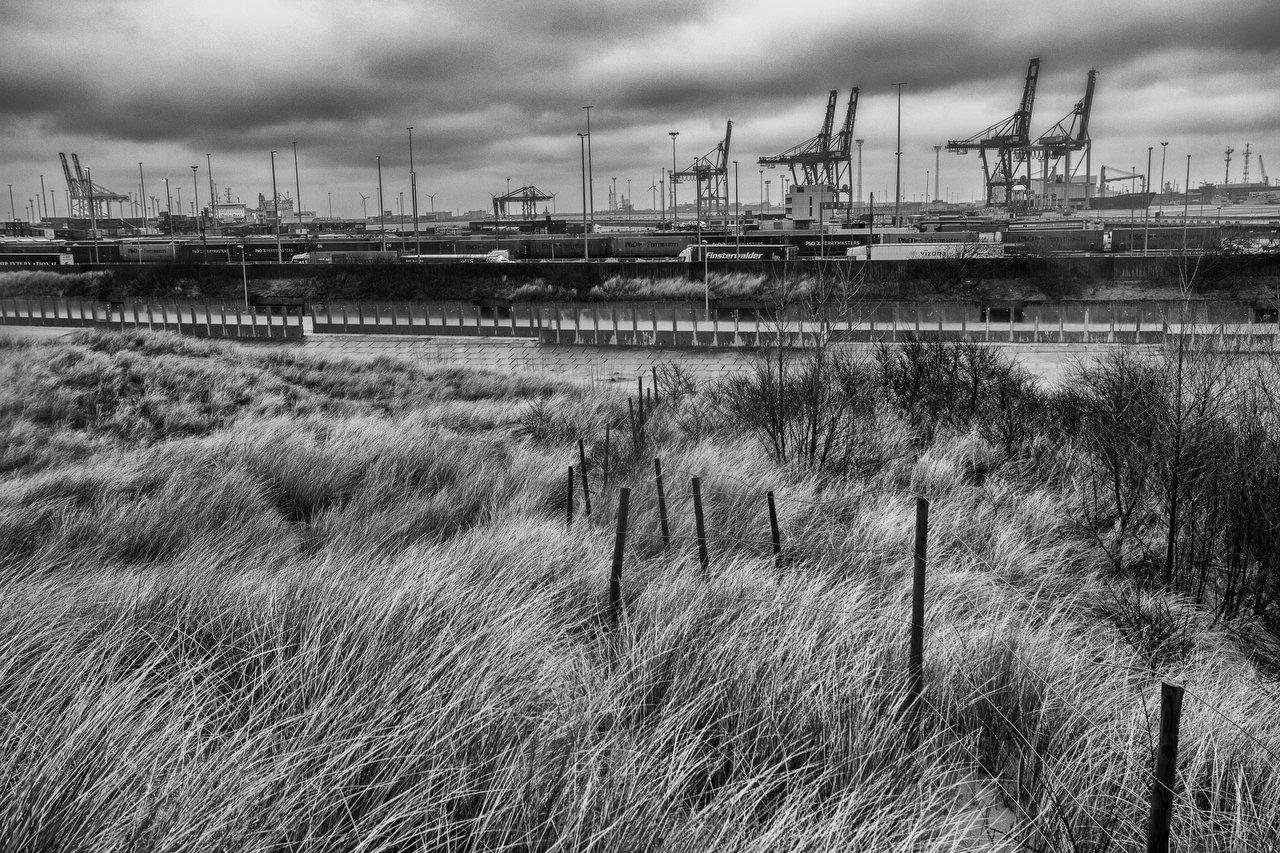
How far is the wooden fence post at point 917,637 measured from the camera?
3.63m

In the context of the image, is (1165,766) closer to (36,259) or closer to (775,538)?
(775,538)

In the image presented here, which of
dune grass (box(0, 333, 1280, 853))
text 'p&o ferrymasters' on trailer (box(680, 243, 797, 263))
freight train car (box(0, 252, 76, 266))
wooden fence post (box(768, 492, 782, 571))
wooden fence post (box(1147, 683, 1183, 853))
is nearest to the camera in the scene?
wooden fence post (box(1147, 683, 1183, 853))

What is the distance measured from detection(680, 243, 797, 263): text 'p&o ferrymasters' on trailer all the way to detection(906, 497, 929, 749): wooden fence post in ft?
150

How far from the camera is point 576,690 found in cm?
348

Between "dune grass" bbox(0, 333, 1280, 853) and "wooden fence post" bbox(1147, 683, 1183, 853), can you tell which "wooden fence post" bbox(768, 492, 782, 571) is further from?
"wooden fence post" bbox(1147, 683, 1183, 853)

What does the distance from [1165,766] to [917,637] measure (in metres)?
1.48

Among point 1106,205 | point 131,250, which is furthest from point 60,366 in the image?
A: point 1106,205

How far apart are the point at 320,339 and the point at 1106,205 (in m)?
127

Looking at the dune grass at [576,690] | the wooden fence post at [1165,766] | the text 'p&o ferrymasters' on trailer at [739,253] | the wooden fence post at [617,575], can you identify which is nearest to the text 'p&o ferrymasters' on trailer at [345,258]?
the text 'p&o ferrymasters' on trailer at [739,253]

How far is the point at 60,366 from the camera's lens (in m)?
23.7

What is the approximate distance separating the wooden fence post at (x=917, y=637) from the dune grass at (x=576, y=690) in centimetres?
8

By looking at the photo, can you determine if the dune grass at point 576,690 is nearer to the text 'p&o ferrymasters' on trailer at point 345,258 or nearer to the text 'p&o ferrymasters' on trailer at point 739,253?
the text 'p&o ferrymasters' on trailer at point 739,253

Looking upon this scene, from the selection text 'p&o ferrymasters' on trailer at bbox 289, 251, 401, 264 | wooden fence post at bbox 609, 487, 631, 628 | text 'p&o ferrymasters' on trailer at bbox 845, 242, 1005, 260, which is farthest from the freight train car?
wooden fence post at bbox 609, 487, 631, 628

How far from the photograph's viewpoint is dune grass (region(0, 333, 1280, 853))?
2.69m
